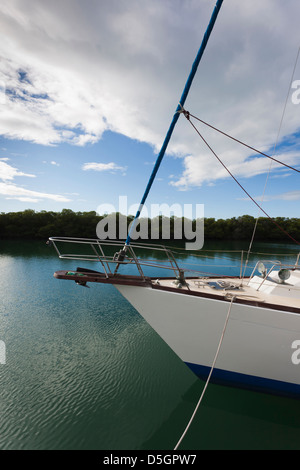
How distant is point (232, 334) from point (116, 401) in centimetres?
295

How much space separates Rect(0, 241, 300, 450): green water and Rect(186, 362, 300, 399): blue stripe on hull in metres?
0.41

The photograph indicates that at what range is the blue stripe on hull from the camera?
424 cm

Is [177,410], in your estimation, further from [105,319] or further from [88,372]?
[105,319]

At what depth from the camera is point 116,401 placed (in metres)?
4.46

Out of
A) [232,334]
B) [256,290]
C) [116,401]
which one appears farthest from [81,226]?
[232,334]

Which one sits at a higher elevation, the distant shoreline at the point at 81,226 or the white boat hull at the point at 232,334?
the distant shoreline at the point at 81,226

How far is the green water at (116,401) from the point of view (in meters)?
3.75

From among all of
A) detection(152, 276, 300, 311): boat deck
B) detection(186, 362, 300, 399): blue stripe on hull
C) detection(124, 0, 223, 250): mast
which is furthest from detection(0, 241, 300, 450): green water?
detection(124, 0, 223, 250): mast

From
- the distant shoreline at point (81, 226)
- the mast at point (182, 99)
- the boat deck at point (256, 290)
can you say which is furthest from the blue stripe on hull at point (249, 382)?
the distant shoreline at point (81, 226)

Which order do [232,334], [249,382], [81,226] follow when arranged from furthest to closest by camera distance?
[81,226] → [249,382] → [232,334]

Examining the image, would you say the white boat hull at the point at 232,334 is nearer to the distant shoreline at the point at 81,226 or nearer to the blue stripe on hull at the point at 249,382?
the blue stripe on hull at the point at 249,382

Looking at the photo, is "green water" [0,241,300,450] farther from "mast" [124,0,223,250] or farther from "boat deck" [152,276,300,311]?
"mast" [124,0,223,250]

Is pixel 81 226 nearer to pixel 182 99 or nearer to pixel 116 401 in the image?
pixel 182 99

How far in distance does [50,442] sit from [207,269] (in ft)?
56.3
